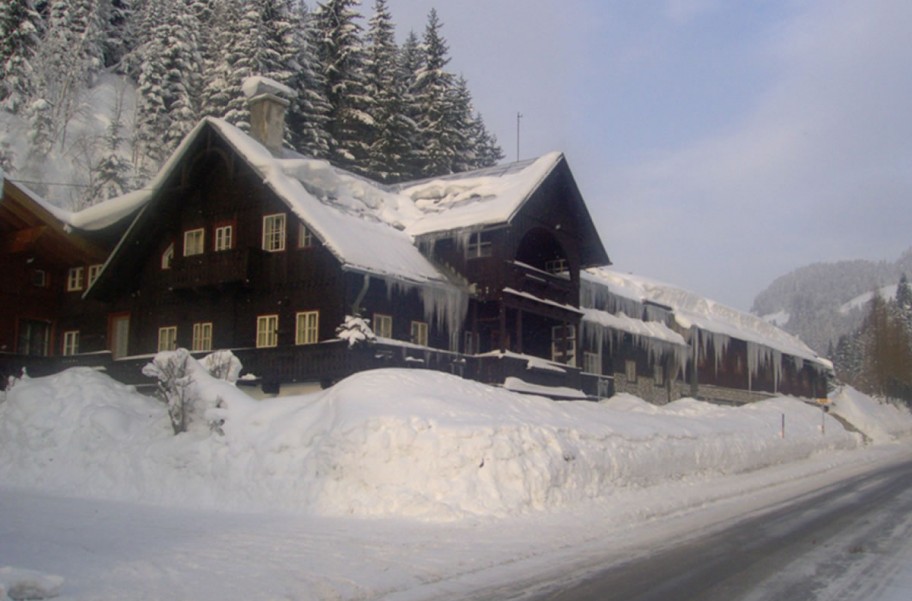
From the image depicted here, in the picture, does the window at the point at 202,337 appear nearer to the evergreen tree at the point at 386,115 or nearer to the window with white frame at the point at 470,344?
the window with white frame at the point at 470,344

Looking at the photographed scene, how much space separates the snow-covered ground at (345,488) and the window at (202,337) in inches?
210

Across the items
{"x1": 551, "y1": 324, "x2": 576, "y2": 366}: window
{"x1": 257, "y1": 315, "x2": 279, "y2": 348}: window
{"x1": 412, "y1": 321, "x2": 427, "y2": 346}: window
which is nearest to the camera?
{"x1": 257, "y1": 315, "x2": 279, "y2": 348}: window

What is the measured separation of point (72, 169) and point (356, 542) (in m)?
48.1

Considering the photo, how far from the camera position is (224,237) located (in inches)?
1145

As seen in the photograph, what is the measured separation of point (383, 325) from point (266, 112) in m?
9.44

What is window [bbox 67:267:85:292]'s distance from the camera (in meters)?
32.4

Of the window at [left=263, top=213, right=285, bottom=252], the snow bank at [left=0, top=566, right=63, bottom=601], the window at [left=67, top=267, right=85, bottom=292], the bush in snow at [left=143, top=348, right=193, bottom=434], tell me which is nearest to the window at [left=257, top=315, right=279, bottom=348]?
the window at [left=263, top=213, right=285, bottom=252]

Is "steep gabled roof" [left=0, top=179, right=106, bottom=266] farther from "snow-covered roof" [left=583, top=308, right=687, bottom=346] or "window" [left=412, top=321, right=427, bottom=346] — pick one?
"snow-covered roof" [left=583, top=308, right=687, bottom=346]

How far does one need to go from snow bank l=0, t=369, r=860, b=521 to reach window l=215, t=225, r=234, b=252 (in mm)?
6992

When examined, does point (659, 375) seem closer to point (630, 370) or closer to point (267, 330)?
point (630, 370)

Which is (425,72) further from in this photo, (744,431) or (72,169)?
(744,431)

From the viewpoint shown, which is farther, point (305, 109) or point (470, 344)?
point (305, 109)

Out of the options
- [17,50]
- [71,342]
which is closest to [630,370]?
[71,342]

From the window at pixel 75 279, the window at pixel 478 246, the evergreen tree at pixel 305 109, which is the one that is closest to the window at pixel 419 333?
the window at pixel 478 246
